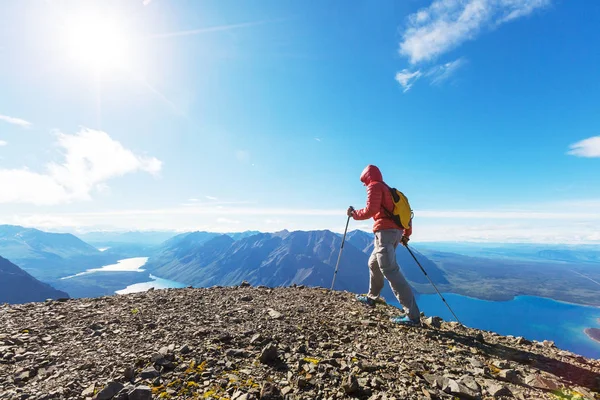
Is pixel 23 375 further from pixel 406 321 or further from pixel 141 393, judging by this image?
pixel 406 321

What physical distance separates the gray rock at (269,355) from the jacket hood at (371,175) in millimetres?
6024

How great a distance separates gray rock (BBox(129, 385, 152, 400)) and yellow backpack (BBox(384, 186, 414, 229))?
290 inches

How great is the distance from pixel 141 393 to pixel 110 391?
52 cm

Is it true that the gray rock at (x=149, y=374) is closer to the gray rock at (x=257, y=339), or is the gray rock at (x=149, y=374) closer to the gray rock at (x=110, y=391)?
the gray rock at (x=110, y=391)

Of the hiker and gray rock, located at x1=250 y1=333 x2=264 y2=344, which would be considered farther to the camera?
the hiker

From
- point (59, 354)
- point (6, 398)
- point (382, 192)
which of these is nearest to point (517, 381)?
point (382, 192)

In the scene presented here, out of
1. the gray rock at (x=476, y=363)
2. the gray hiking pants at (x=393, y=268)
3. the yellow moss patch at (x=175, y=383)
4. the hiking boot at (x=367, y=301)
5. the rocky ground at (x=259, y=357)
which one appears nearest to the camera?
the rocky ground at (x=259, y=357)

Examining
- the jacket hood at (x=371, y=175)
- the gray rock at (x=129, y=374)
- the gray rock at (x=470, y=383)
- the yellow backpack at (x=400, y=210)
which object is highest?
the jacket hood at (x=371, y=175)

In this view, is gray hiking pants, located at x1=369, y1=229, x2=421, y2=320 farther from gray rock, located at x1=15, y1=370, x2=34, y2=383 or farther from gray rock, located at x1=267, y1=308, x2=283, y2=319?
gray rock, located at x1=15, y1=370, x2=34, y2=383

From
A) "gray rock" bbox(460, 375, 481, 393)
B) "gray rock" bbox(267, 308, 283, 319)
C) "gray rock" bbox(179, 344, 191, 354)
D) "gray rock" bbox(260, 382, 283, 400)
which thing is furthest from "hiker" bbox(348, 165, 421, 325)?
"gray rock" bbox(179, 344, 191, 354)

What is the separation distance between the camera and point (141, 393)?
158 inches

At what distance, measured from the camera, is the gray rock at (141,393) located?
396 centimetres

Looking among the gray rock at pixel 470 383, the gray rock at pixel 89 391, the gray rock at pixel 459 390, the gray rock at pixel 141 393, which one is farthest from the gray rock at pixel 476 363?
the gray rock at pixel 89 391

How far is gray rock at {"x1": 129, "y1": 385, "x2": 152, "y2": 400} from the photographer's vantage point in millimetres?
3959
